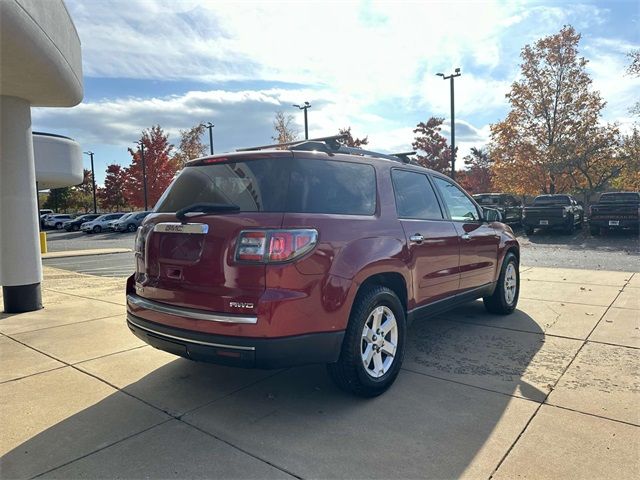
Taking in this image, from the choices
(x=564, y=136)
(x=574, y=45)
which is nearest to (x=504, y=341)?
(x=564, y=136)

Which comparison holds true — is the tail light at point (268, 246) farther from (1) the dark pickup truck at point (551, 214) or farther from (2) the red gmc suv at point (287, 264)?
(1) the dark pickup truck at point (551, 214)

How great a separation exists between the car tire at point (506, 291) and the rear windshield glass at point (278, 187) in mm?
2917

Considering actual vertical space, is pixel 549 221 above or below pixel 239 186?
below

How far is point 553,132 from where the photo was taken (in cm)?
2512

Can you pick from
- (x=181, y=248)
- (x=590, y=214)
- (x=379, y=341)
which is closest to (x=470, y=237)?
(x=379, y=341)

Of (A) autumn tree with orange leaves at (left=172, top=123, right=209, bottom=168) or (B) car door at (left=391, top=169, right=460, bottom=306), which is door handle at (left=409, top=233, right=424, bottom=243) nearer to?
(B) car door at (left=391, top=169, right=460, bottom=306)

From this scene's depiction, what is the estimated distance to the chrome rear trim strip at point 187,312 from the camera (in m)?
2.98

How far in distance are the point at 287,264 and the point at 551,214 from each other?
18774 millimetres

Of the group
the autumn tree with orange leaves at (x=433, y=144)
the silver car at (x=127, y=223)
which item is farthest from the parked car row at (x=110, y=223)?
the autumn tree with orange leaves at (x=433, y=144)

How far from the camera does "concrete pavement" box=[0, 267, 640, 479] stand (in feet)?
8.79

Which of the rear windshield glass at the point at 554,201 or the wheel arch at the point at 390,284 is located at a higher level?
the rear windshield glass at the point at 554,201

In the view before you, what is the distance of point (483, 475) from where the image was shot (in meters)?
2.55

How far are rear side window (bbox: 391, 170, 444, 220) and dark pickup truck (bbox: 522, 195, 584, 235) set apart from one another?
16490mm

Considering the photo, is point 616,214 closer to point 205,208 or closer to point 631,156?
point 631,156
